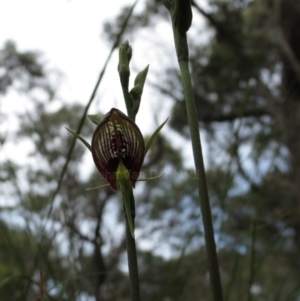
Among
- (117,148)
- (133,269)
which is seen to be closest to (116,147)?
(117,148)

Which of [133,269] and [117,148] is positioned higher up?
[117,148]

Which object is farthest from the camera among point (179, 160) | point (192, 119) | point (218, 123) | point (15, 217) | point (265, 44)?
point (179, 160)

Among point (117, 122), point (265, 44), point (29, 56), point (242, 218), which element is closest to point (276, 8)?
point (265, 44)

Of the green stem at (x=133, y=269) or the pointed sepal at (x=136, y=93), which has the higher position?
the pointed sepal at (x=136, y=93)

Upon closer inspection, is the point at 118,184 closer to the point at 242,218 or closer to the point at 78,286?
the point at 78,286

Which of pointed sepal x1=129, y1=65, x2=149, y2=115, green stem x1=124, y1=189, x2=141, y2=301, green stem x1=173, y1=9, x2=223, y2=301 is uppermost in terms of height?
pointed sepal x1=129, y1=65, x2=149, y2=115

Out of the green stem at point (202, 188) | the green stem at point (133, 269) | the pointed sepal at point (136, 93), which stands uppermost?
the pointed sepal at point (136, 93)

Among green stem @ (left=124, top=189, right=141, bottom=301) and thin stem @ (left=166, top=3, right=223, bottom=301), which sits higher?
thin stem @ (left=166, top=3, right=223, bottom=301)

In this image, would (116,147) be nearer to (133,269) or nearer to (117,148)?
(117,148)
